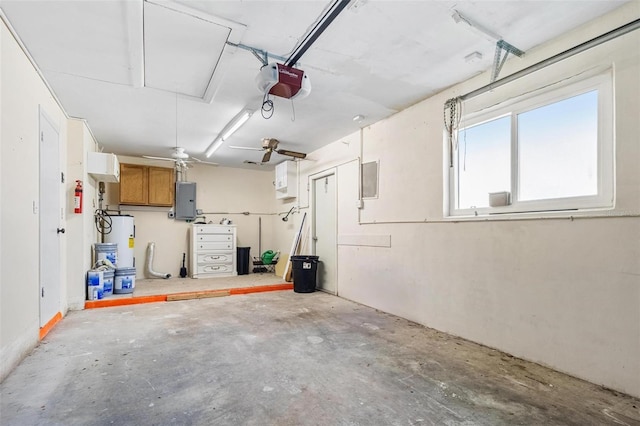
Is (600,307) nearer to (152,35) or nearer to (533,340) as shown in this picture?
(533,340)

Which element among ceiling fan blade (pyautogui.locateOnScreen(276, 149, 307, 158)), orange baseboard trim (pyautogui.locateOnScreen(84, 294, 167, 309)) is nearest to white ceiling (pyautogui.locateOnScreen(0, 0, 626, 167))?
ceiling fan blade (pyautogui.locateOnScreen(276, 149, 307, 158))

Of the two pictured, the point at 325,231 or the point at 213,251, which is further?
the point at 213,251

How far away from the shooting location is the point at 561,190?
2514mm

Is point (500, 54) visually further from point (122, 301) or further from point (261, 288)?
point (122, 301)

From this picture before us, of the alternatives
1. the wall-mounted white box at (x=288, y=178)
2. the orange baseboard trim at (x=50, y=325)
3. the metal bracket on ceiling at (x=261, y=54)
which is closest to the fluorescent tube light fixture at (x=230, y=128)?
the metal bracket on ceiling at (x=261, y=54)

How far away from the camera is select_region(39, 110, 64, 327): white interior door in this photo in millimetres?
3129

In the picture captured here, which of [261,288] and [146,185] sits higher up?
[146,185]

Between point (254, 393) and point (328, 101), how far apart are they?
3026 mm

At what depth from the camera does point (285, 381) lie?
7.34ft

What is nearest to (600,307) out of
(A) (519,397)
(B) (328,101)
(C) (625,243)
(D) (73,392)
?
(C) (625,243)

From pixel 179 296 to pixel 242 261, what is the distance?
2456 millimetres

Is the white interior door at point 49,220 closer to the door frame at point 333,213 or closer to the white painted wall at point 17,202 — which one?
the white painted wall at point 17,202

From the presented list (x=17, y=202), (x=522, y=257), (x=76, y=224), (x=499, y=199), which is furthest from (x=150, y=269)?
(x=522, y=257)

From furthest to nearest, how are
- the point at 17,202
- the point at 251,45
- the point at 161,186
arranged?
1. the point at 161,186
2. the point at 251,45
3. the point at 17,202
